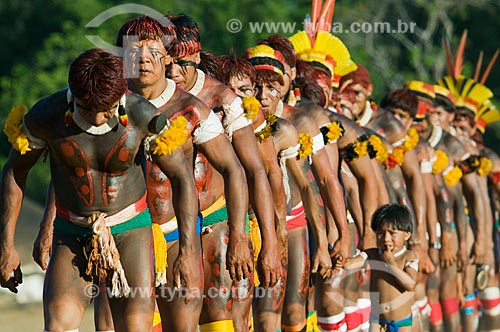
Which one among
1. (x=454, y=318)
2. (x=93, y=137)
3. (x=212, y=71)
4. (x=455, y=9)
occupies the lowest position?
(x=454, y=318)

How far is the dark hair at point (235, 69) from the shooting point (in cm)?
934

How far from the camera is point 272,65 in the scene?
32.6 ft

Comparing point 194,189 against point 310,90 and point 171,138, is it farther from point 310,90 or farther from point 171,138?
point 310,90

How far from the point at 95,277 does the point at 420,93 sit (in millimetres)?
8017

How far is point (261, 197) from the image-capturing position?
8.27 m

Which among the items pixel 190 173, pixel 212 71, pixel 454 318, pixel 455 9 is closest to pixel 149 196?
pixel 190 173

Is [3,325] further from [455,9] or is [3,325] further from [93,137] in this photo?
[455,9]

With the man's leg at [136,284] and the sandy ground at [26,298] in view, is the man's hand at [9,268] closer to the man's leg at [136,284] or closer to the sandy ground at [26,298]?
the man's leg at [136,284]

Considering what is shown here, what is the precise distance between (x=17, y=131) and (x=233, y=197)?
3.94ft

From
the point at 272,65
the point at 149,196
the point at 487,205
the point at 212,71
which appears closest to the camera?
the point at 149,196

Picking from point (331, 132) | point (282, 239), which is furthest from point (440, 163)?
point (282, 239)

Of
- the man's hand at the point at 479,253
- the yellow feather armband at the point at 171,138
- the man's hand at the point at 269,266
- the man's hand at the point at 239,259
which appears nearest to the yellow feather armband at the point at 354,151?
the man's hand at the point at 269,266

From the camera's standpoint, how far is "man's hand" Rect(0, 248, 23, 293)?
7691 millimetres

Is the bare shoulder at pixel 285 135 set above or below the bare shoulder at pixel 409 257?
above
